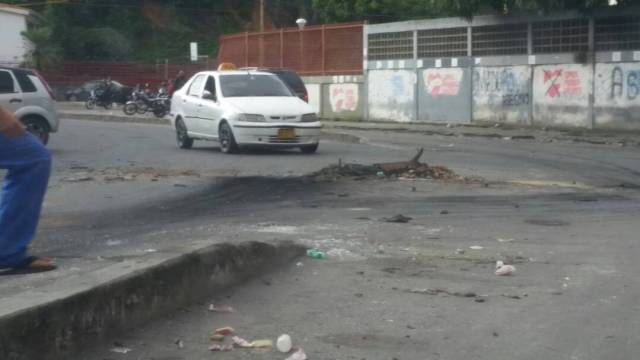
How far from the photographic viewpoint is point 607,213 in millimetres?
11977

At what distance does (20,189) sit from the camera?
22.7 ft

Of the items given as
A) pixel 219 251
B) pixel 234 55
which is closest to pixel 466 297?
pixel 219 251

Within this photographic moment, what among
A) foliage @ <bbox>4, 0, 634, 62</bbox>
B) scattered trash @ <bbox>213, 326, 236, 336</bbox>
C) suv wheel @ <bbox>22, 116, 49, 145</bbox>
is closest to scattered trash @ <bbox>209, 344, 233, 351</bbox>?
scattered trash @ <bbox>213, 326, 236, 336</bbox>

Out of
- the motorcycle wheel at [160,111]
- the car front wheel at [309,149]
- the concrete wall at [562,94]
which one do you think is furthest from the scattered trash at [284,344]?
the motorcycle wheel at [160,111]

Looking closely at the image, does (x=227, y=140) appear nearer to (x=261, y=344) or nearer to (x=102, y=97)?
(x=261, y=344)

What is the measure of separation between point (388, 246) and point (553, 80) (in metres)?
20.1

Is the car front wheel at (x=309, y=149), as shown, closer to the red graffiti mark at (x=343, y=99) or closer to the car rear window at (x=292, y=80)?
the car rear window at (x=292, y=80)

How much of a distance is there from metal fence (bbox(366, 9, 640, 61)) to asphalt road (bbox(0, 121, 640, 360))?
30.7 ft

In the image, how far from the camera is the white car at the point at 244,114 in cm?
1944

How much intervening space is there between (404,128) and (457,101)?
2.08 metres

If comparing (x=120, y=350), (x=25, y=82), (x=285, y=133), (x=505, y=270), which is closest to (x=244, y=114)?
(x=285, y=133)

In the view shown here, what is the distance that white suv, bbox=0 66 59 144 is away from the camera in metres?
20.3

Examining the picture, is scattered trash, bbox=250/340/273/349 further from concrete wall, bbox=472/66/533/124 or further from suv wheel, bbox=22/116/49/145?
concrete wall, bbox=472/66/533/124

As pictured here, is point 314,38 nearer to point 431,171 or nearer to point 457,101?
point 457,101
